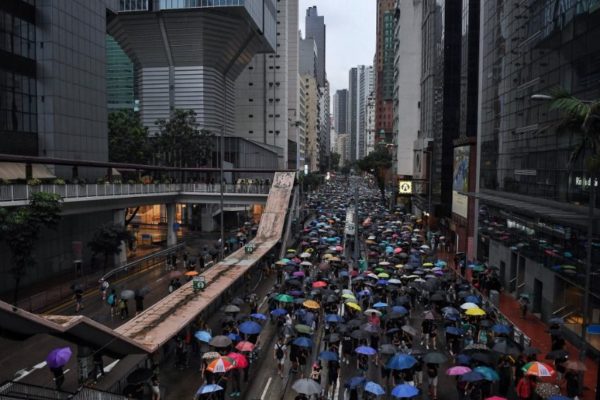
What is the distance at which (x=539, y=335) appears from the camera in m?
25.3

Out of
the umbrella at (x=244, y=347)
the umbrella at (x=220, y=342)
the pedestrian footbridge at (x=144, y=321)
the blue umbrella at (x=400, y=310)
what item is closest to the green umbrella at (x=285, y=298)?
the pedestrian footbridge at (x=144, y=321)

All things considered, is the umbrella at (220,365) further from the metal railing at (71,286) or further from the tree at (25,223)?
the metal railing at (71,286)

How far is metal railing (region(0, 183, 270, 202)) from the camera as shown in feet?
95.5

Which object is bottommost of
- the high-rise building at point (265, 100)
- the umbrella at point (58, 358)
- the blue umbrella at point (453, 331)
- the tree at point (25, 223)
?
the blue umbrella at point (453, 331)

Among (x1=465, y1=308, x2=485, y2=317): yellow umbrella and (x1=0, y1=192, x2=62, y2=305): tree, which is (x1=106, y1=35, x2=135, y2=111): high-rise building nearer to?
(x1=0, y1=192, x2=62, y2=305): tree

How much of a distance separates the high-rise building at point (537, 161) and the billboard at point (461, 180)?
3667 millimetres

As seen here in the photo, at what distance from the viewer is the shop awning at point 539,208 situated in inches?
895

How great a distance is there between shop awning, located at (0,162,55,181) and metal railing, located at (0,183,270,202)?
4.27 metres

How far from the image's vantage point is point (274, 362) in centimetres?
2103

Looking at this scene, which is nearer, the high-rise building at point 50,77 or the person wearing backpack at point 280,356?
the person wearing backpack at point 280,356

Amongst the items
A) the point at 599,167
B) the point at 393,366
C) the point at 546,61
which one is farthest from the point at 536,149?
the point at 393,366

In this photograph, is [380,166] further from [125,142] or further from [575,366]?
[575,366]

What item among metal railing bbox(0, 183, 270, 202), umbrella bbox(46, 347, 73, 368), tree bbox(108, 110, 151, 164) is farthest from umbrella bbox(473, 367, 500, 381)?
tree bbox(108, 110, 151, 164)

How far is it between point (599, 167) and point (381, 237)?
120 ft
